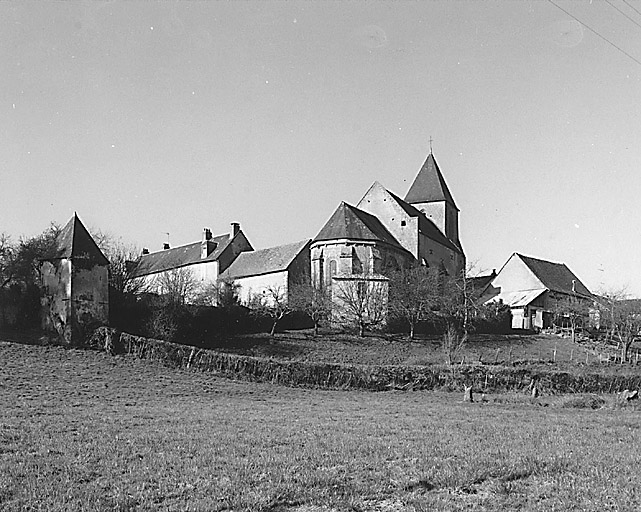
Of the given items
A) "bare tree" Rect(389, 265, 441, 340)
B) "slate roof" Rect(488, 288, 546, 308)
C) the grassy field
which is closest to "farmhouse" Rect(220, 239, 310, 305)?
"bare tree" Rect(389, 265, 441, 340)

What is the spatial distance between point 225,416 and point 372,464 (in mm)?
8480

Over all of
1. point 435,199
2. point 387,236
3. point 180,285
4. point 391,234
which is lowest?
point 180,285

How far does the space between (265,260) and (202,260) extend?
1056 cm

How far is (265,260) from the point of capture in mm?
67188

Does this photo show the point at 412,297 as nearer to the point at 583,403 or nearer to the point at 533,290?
the point at 533,290

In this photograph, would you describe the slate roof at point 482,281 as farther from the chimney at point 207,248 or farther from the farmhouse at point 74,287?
the farmhouse at point 74,287

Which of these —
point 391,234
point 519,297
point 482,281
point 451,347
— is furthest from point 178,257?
point 451,347

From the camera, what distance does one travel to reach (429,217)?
257 feet

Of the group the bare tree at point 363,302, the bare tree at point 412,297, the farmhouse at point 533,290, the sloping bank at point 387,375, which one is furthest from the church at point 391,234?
the sloping bank at point 387,375

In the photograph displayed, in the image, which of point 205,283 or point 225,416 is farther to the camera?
point 205,283

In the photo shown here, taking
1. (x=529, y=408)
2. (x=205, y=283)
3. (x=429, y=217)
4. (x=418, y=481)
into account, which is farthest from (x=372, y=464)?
(x=429, y=217)

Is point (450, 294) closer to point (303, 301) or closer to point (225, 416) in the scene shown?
point (303, 301)

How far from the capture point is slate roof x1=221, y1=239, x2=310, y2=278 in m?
64.5

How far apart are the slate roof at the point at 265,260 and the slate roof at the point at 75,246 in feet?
73.6
